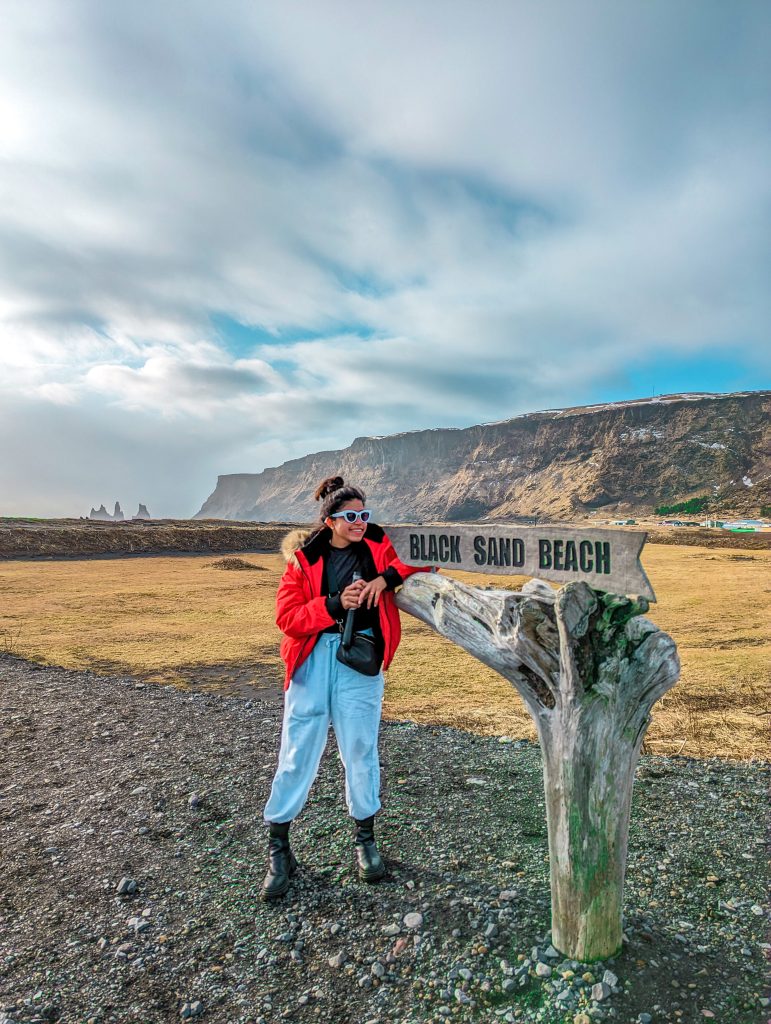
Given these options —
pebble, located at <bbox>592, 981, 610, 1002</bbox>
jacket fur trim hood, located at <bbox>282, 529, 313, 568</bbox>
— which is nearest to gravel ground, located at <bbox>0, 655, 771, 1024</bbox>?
pebble, located at <bbox>592, 981, 610, 1002</bbox>

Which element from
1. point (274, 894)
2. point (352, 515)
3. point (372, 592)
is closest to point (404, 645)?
point (274, 894)

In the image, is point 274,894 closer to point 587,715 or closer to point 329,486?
point 587,715

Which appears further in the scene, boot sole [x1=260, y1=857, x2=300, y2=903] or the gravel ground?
boot sole [x1=260, y1=857, x2=300, y2=903]

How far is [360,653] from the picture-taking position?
3.97 m

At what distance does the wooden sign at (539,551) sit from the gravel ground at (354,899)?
217 cm

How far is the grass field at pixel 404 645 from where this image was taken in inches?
309

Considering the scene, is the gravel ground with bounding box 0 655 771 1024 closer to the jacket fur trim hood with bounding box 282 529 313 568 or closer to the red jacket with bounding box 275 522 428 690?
the red jacket with bounding box 275 522 428 690

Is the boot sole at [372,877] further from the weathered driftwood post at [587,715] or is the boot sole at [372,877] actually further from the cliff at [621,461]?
the cliff at [621,461]

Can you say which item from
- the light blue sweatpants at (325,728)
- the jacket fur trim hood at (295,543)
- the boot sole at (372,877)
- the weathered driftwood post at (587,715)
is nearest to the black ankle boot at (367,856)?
the boot sole at (372,877)

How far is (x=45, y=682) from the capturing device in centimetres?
942

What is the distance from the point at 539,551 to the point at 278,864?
2.85m

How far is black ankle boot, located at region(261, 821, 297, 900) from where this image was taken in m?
3.89

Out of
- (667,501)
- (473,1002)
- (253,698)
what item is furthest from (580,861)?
(667,501)

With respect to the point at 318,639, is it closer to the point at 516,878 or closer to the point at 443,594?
the point at 443,594
